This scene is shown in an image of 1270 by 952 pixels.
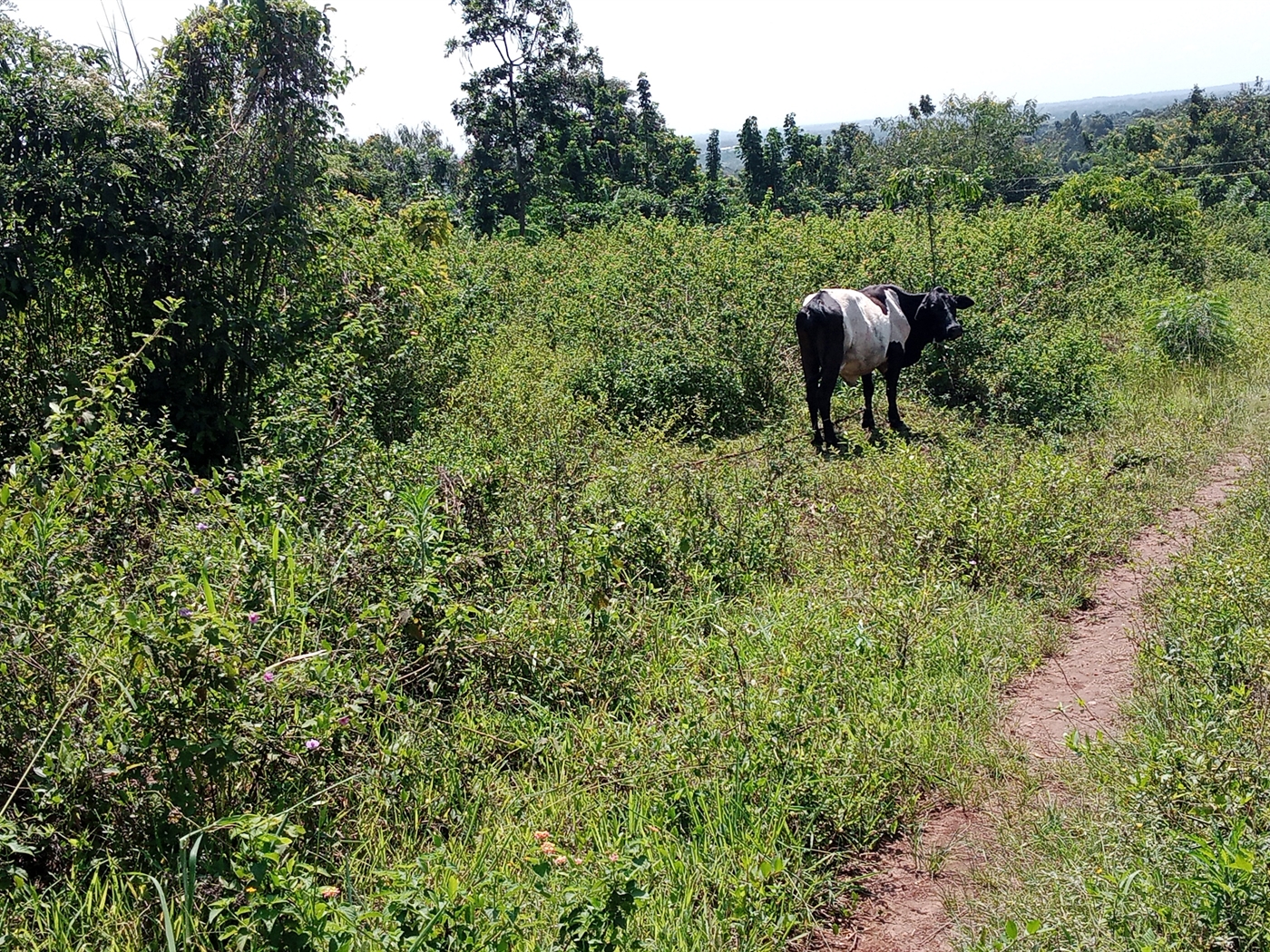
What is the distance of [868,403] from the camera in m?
8.69

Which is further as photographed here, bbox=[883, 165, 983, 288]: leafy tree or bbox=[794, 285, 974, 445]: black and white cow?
bbox=[883, 165, 983, 288]: leafy tree

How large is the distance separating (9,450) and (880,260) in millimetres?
8811

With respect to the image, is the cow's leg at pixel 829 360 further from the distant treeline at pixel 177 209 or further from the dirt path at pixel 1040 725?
the distant treeline at pixel 177 209

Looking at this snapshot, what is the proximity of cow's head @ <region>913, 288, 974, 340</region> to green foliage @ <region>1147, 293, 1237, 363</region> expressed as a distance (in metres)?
3.56

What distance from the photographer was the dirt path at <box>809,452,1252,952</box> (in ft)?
9.20

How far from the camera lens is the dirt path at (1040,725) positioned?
280 centimetres

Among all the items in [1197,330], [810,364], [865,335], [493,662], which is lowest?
[493,662]

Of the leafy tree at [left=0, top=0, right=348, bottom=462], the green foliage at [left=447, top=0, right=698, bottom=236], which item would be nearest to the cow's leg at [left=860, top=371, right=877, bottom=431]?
the leafy tree at [left=0, top=0, right=348, bottom=462]

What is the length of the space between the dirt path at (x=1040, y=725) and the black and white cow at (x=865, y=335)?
2928 mm

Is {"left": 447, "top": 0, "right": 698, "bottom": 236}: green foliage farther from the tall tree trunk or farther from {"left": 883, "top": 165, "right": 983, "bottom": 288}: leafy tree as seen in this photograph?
{"left": 883, "top": 165, "right": 983, "bottom": 288}: leafy tree

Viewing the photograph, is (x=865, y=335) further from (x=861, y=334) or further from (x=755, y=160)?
(x=755, y=160)

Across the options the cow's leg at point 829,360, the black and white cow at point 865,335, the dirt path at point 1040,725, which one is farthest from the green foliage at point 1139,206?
the dirt path at point 1040,725

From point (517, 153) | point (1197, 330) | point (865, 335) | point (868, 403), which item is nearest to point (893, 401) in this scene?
point (868, 403)

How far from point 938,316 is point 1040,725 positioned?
6040 millimetres
